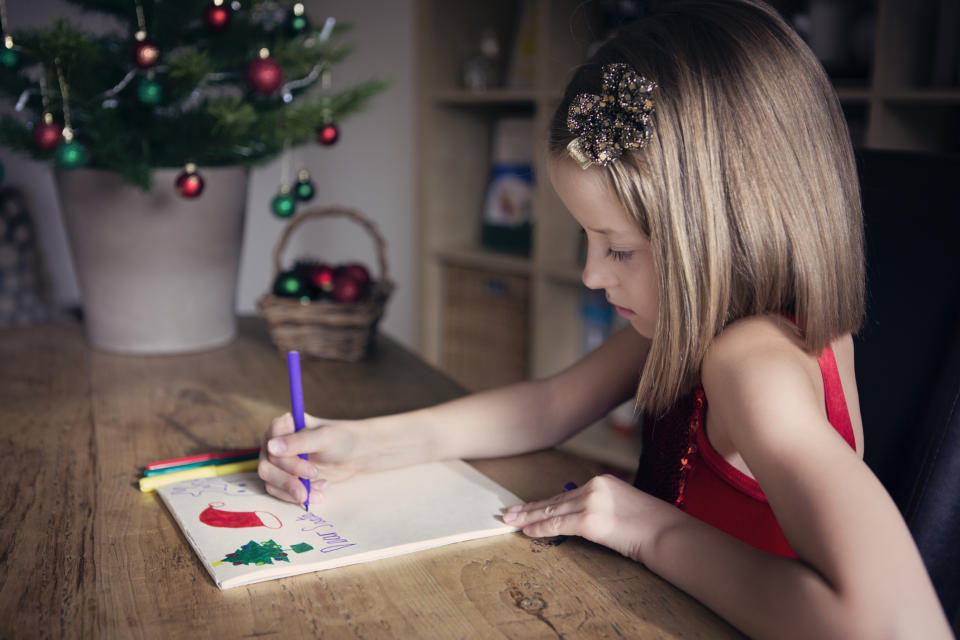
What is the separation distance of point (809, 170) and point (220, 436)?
2.22ft

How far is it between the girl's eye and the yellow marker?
1.35 ft

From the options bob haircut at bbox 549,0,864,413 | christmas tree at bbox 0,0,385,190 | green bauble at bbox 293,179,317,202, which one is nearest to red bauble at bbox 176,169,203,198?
christmas tree at bbox 0,0,385,190

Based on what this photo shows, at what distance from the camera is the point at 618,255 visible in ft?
2.47

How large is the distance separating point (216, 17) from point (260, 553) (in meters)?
0.78

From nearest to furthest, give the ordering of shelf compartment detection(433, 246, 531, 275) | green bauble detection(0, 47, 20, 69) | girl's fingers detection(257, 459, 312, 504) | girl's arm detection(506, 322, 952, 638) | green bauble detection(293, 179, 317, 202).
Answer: girl's arm detection(506, 322, 952, 638) → girl's fingers detection(257, 459, 312, 504) → green bauble detection(0, 47, 20, 69) → green bauble detection(293, 179, 317, 202) → shelf compartment detection(433, 246, 531, 275)

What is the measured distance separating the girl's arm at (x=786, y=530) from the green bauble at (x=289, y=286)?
27.5 inches

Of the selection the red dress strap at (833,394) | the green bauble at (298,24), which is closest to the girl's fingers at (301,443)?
the red dress strap at (833,394)

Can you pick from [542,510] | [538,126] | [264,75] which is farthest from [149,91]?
[538,126]

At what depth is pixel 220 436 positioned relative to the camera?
3.07 ft

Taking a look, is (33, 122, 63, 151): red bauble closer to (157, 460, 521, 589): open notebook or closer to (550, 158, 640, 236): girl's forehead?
(157, 460, 521, 589): open notebook

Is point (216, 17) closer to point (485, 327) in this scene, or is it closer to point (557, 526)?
point (557, 526)

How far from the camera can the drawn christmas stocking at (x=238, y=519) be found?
70 centimetres

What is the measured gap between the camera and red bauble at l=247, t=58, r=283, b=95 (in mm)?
1112

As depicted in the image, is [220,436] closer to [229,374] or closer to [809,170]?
[229,374]
